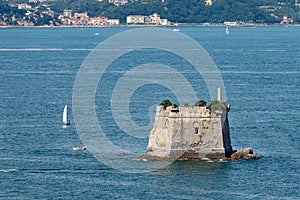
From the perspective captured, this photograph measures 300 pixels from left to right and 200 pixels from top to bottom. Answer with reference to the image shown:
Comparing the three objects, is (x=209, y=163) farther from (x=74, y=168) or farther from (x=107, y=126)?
(x=107, y=126)

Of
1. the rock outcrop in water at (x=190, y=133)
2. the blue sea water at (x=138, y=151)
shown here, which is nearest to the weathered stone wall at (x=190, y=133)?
the rock outcrop in water at (x=190, y=133)

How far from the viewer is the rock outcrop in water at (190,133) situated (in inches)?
2350

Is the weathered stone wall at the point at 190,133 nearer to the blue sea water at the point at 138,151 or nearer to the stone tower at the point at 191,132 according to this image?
the stone tower at the point at 191,132

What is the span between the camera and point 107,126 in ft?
250

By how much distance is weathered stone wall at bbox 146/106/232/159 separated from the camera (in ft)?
196

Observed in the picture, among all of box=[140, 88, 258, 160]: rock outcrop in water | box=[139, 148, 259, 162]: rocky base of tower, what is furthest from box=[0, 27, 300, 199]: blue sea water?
box=[140, 88, 258, 160]: rock outcrop in water

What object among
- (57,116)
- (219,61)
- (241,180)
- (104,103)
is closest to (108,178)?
(241,180)

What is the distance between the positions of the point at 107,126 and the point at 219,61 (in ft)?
249

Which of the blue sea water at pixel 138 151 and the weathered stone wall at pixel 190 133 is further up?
the weathered stone wall at pixel 190 133

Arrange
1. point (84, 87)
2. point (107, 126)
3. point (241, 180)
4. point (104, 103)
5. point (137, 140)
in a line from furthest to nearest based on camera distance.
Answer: point (84, 87), point (104, 103), point (107, 126), point (137, 140), point (241, 180)

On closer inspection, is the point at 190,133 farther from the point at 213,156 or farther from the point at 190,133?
the point at 213,156

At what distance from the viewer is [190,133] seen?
59719mm

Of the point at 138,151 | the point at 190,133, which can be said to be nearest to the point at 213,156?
the point at 190,133

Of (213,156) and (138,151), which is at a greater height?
(213,156)
